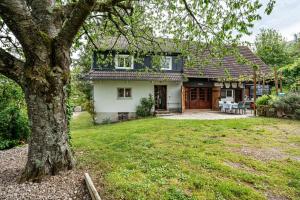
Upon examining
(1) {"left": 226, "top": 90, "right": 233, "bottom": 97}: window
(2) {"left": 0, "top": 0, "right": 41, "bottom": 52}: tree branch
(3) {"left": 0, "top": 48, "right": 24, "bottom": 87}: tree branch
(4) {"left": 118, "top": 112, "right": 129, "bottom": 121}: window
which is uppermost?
(2) {"left": 0, "top": 0, "right": 41, "bottom": 52}: tree branch

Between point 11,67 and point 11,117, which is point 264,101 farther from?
point 11,67

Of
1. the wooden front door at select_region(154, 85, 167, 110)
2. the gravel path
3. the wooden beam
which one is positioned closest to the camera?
the wooden beam

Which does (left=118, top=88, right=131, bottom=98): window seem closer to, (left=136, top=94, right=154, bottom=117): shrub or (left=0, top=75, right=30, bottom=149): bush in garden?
(left=136, top=94, right=154, bottom=117): shrub

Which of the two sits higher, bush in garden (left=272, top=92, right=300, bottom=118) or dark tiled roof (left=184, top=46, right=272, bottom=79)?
dark tiled roof (left=184, top=46, right=272, bottom=79)

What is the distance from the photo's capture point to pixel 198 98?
23094 millimetres

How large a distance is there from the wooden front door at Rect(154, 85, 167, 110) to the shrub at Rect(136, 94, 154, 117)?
1679 mm

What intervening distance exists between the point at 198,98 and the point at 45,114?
1933 centimetres

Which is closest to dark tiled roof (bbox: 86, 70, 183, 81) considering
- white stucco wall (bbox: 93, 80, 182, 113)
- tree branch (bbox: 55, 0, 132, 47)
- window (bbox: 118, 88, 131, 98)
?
white stucco wall (bbox: 93, 80, 182, 113)

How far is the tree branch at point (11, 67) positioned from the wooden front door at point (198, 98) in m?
18.8

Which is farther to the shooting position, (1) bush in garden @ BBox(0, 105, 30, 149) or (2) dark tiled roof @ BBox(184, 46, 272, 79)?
(2) dark tiled roof @ BBox(184, 46, 272, 79)

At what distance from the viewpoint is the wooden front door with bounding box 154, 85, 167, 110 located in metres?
21.2

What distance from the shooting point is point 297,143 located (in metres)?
8.70

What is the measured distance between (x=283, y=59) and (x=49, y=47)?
125ft

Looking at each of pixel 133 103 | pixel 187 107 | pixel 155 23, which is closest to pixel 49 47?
pixel 155 23
